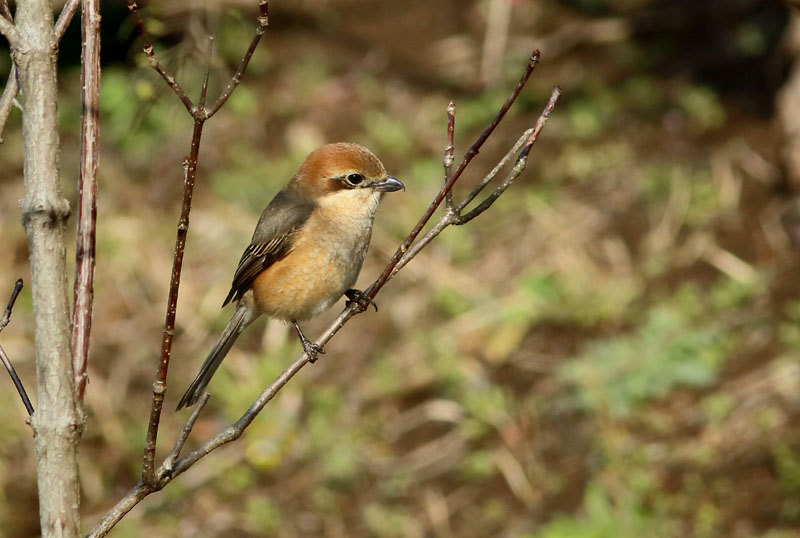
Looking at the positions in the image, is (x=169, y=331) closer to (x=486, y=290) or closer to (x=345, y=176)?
(x=345, y=176)

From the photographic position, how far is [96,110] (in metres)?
2.07

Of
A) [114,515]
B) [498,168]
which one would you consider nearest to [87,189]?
[114,515]

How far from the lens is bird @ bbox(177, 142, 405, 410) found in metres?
3.95

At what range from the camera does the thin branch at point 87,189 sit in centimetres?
202

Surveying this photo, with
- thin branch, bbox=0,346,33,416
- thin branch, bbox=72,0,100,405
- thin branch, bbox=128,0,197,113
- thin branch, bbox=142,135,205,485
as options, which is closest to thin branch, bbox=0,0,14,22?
thin branch, bbox=72,0,100,405

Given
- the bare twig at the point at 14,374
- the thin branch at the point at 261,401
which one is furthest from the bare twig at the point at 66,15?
the thin branch at the point at 261,401

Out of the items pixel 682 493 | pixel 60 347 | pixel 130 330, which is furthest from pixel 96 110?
pixel 130 330

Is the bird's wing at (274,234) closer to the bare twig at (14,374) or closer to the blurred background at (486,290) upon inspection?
the blurred background at (486,290)

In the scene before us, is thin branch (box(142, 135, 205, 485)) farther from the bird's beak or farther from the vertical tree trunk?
the bird's beak

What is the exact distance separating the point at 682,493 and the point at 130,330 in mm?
4402

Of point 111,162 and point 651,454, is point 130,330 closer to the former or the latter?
point 111,162

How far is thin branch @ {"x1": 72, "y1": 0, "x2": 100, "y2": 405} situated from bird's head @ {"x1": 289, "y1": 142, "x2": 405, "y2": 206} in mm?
1788

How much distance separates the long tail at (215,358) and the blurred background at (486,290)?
45.1 inches

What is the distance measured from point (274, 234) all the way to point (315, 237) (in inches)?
8.5
